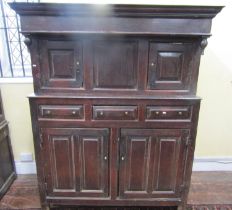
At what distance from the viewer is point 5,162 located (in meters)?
2.10

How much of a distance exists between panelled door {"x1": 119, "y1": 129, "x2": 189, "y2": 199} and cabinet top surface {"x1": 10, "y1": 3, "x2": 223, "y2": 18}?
84 cm

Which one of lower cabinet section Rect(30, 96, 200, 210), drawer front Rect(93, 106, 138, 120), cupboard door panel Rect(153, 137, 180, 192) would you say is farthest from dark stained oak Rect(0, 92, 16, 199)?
cupboard door panel Rect(153, 137, 180, 192)

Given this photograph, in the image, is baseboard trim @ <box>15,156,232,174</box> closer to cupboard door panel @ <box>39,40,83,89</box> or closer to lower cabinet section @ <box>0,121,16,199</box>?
lower cabinet section @ <box>0,121,16,199</box>

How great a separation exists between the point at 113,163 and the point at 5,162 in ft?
3.93

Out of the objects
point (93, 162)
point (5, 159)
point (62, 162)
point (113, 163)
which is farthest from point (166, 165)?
point (5, 159)

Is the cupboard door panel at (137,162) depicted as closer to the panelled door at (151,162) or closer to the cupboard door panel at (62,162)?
the panelled door at (151,162)

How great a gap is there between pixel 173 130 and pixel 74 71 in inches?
34.7

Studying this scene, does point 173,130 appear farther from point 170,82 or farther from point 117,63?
point 117,63

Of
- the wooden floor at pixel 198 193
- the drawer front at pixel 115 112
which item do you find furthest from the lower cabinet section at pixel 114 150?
the wooden floor at pixel 198 193

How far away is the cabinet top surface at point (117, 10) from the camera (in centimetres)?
133

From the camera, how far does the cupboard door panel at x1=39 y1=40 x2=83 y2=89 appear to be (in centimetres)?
148

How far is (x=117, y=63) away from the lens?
4.98ft

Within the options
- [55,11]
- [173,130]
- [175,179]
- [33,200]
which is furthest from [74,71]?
[33,200]

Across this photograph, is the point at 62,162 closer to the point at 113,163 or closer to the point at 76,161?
the point at 76,161
